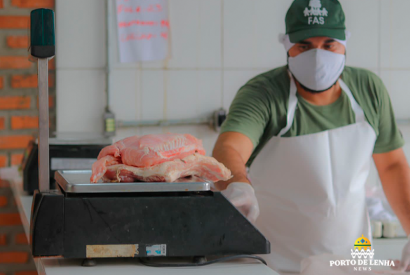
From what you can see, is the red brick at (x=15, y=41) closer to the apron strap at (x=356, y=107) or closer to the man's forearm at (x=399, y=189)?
the apron strap at (x=356, y=107)

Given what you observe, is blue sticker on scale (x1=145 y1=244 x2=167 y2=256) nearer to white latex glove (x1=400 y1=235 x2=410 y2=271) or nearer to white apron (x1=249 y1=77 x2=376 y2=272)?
white latex glove (x1=400 y1=235 x2=410 y2=271)

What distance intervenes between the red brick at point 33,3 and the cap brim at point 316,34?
1.25 meters

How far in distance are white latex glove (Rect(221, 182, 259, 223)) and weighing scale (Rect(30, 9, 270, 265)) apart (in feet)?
0.68

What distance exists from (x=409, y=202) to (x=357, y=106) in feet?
1.30

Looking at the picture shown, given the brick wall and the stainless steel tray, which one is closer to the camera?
the stainless steel tray

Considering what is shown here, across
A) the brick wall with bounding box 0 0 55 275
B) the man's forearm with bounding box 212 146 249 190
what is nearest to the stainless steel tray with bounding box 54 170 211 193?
the man's forearm with bounding box 212 146 249 190

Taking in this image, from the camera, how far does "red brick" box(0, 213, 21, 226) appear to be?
247cm

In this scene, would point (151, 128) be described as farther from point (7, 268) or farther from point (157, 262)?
point (157, 262)

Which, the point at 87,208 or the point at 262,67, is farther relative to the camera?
the point at 262,67

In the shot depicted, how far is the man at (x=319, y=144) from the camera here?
5.83 feet

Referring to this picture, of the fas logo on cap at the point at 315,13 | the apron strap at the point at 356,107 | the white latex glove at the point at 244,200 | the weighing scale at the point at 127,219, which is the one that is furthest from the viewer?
the apron strap at the point at 356,107

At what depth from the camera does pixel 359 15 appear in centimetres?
253

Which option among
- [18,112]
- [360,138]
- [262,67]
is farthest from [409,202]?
[18,112]

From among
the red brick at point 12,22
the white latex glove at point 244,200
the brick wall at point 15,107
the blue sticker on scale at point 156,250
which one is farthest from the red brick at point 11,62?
the blue sticker on scale at point 156,250
